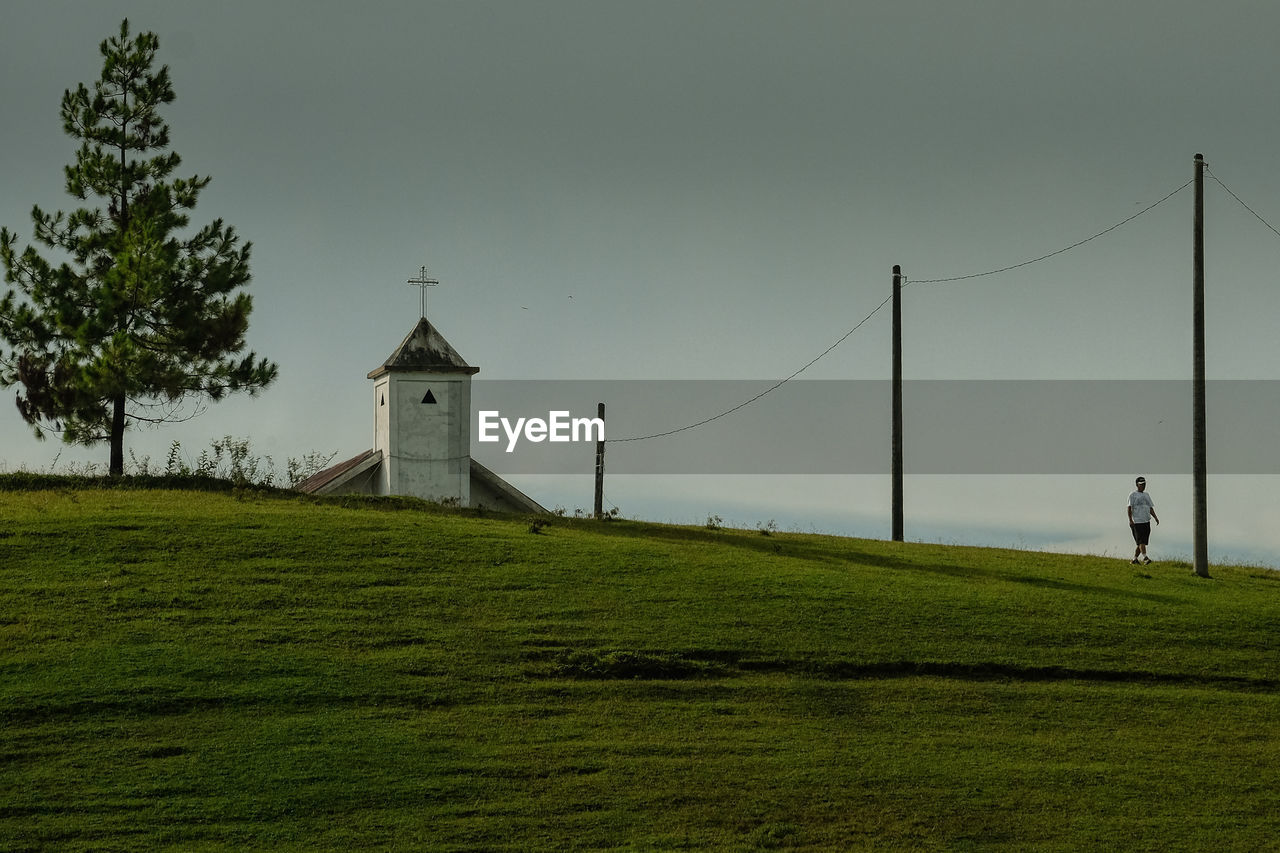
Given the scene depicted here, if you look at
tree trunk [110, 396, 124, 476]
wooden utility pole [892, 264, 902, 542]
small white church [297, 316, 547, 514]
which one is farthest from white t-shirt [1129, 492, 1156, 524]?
tree trunk [110, 396, 124, 476]

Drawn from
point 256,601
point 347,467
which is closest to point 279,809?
point 256,601

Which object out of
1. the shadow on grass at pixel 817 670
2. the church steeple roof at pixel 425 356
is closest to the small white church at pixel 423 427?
the church steeple roof at pixel 425 356

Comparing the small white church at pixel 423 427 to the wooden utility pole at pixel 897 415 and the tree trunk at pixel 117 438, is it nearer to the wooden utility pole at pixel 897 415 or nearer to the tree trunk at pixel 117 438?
the tree trunk at pixel 117 438

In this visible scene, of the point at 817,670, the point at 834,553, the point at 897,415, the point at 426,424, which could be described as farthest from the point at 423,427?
the point at 817,670

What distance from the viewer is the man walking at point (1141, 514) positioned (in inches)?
1139

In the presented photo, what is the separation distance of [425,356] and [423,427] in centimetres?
246

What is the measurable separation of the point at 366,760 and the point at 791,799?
529 centimetres

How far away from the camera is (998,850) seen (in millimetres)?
14727

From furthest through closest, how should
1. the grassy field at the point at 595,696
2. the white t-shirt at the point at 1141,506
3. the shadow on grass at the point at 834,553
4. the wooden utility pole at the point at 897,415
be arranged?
the wooden utility pole at the point at 897,415
the white t-shirt at the point at 1141,506
the shadow on grass at the point at 834,553
the grassy field at the point at 595,696

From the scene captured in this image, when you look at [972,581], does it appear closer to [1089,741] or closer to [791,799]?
[1089,741]

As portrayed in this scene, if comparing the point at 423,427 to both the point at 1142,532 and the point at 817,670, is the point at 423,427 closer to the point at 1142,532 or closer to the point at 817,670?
the point at 1142,532

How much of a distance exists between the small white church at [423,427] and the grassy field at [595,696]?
581 inches

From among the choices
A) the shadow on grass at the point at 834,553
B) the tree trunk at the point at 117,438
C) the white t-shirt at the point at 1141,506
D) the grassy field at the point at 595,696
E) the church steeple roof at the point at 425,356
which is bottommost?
Result: the grassy field at the point at 595,696

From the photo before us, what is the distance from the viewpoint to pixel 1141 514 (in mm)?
29188
